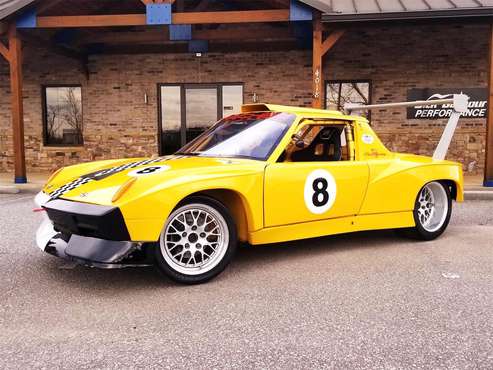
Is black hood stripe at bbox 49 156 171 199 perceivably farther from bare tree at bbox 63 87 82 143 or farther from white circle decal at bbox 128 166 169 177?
bare tree at bbox 63 87 82 143

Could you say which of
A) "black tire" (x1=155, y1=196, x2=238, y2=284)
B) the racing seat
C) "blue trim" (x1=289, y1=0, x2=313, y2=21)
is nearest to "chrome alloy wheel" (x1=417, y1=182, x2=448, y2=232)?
the racing seat

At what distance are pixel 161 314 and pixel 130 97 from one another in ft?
34.6

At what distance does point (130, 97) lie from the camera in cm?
1263

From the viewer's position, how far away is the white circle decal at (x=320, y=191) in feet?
13.4

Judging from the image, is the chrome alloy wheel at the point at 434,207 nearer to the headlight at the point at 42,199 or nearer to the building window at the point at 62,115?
the headlight at the point at 42,199

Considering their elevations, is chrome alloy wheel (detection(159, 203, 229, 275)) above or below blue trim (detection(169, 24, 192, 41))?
below

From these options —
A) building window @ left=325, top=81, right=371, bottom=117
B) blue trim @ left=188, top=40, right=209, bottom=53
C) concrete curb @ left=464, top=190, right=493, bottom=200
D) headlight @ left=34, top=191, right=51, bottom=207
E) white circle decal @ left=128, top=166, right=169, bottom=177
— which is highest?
blue trim @ left=188, top=40, right=209, bottom=53

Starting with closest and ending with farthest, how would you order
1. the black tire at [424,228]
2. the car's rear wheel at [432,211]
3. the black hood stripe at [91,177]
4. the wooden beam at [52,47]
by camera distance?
the black hood stripe at [91,177]
the black tire at [424,228]
the car's rear wheel at [432,211]
the wooden beam at [52,47]

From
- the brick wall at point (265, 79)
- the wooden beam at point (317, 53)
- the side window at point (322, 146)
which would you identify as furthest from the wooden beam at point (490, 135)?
the side window at point (322, 146)

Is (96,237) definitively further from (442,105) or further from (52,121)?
(52,121)

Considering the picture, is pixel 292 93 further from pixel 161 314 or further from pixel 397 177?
pixel 161 314

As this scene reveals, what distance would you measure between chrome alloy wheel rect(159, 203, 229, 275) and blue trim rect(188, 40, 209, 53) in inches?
369

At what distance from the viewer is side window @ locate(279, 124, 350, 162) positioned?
4.70m

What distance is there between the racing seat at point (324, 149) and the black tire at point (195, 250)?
1.47 m
